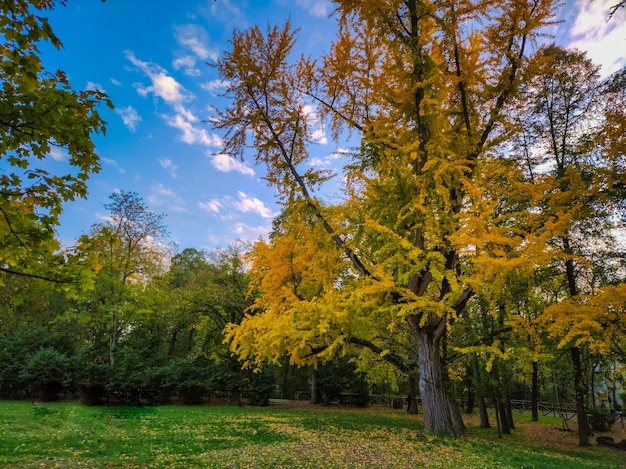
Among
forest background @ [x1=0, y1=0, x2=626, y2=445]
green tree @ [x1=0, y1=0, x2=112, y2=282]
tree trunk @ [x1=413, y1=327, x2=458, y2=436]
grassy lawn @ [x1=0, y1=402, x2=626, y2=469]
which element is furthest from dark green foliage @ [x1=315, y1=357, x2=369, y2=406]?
green tree @ [x1=0, y1=0, x2=112, y2=282]

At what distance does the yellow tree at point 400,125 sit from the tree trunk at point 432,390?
0.03 m

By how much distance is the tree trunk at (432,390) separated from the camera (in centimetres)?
817

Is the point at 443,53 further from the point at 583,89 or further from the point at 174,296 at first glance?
the point at 174,296

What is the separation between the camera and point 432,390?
27.2 feet

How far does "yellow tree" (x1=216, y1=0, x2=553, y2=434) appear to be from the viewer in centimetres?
799

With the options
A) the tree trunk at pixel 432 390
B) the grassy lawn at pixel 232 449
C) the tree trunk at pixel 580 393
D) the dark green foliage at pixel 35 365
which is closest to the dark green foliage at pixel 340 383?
the tree trunk at pixel 580 393

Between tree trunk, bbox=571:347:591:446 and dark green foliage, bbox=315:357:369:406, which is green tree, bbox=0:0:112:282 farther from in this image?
dark green foliage, bbox=315:357:369:406

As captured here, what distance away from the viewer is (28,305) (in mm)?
24203

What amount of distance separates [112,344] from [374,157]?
16.8 m

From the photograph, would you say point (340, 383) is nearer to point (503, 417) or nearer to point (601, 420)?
point (503, 417)

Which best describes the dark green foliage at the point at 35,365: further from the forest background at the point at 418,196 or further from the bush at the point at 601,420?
the bush at the point at 601,420

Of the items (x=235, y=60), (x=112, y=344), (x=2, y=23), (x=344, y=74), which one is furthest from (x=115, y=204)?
(x=2, y=23)

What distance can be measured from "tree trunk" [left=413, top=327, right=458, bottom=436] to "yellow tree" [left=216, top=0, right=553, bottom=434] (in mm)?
25

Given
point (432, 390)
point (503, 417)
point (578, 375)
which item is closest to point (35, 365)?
point (432, 390)
